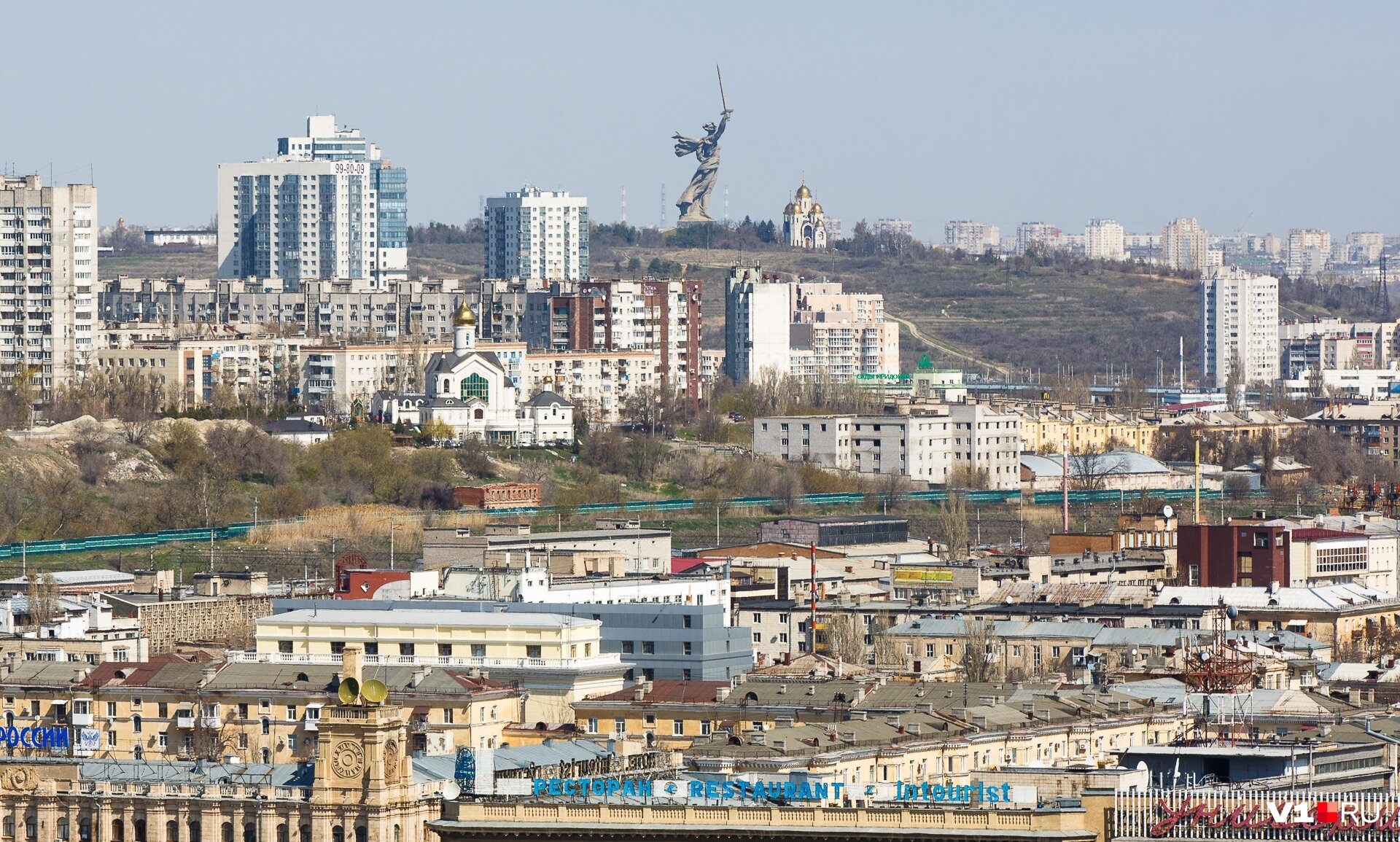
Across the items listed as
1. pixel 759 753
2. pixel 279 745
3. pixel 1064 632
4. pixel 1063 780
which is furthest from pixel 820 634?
pixel 1063 780

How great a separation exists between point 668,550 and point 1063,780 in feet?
151

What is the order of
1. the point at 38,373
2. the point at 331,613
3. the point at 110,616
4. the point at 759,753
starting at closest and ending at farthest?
1. the point at 759,753
2. the point at 331,613
3. the point at 110,616
4. the point at 38,373

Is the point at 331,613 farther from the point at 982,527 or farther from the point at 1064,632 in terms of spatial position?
the point at 982,527

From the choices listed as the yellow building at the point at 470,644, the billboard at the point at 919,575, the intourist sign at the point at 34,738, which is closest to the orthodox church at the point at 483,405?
the billboard at the point at 919,575

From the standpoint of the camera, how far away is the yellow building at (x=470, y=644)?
174 ft

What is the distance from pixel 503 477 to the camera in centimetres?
11231

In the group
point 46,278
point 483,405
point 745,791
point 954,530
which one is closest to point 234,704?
point 745,791

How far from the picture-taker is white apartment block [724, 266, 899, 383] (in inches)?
6545

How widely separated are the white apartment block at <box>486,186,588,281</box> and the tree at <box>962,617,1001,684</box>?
125 metres

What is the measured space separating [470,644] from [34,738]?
13.6 metres

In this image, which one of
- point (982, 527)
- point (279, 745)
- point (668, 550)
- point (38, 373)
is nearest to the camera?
point (279, 745)

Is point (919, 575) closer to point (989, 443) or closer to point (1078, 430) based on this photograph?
point (989, 443)

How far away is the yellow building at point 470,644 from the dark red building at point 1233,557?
965 inches

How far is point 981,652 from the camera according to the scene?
60156 mm
